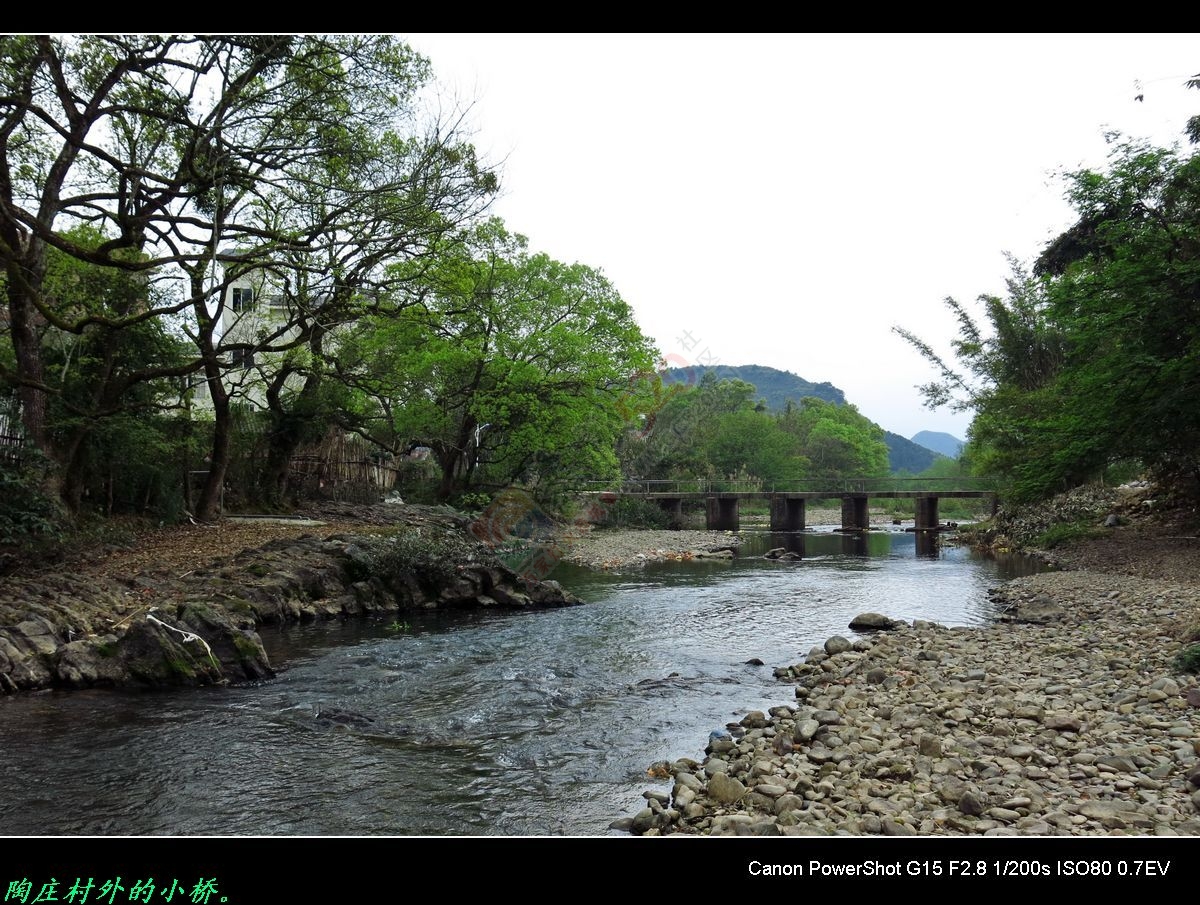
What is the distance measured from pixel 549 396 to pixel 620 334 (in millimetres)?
4103

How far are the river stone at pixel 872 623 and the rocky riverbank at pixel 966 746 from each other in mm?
1973

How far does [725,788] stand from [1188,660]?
4.79 metres

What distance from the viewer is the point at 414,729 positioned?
6727mm

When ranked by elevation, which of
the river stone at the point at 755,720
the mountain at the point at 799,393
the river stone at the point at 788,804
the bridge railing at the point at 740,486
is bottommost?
the river stone at the point at 755,720

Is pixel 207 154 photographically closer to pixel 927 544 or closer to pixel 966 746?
pixel 966 746

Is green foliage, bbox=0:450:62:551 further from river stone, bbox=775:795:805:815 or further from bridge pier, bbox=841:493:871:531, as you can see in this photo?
bridge pier, bbox=841:493:871:531

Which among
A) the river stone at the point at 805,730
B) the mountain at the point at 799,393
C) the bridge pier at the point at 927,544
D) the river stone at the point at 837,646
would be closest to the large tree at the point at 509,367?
the bridge pier at the point at 927,544

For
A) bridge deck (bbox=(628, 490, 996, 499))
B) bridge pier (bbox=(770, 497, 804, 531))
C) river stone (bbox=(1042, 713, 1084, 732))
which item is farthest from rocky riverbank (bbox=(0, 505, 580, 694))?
bridge pier (bbox=(770, 497, 804, 531))

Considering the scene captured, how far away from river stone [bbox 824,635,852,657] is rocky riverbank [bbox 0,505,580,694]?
5.95m

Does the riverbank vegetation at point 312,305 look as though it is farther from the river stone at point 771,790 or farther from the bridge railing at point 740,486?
the bridge railing at point 740,486

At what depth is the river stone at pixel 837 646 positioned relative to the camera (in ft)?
30.8

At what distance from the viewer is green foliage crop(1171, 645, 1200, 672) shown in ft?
21.3

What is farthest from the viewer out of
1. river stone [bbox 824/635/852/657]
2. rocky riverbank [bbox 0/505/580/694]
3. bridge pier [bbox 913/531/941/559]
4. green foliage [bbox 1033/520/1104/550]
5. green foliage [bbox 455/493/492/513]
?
bridge pier [bbox 913/531/941/559]
